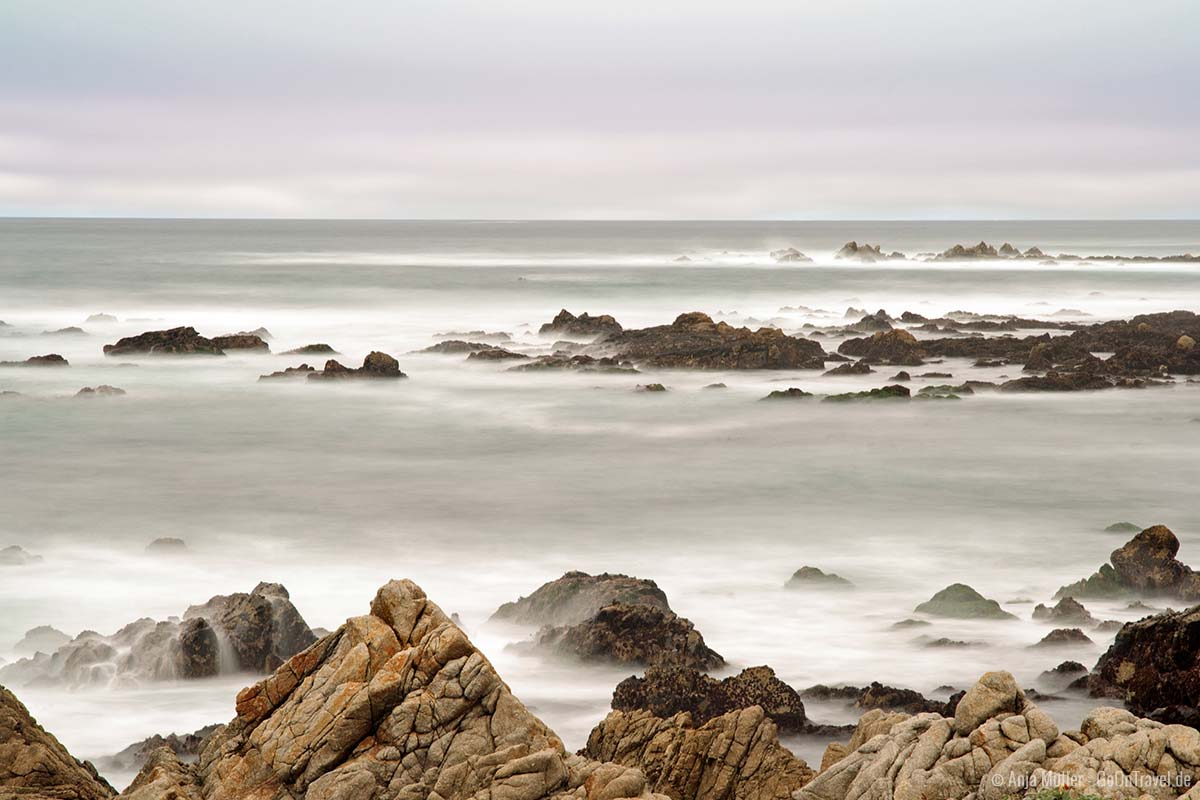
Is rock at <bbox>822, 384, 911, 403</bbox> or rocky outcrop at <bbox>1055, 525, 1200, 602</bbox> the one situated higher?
rock at <bbox>822, 384, 911, 403</bbox>

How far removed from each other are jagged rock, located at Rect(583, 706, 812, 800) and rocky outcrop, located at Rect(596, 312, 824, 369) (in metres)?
31.0

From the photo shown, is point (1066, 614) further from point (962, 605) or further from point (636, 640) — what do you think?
point (636, 640)

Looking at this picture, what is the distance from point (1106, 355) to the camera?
140ft

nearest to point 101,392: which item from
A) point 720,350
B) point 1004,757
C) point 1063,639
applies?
point 720,350

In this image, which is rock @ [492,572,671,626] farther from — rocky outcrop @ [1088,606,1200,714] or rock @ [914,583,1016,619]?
rocky outcrop @ [1088,606,1200,714]

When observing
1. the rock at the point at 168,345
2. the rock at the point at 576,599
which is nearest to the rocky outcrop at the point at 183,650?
the rock at the point at 576,599

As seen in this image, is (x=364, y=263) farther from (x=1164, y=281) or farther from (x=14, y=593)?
(x=14, y=593)

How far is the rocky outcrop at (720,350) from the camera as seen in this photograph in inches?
1635

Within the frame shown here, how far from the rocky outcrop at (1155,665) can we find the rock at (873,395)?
2222 centimetres

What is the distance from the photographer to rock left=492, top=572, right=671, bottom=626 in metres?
15.4

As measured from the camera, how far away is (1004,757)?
8703 millimetres

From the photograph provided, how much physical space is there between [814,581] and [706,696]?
635cm

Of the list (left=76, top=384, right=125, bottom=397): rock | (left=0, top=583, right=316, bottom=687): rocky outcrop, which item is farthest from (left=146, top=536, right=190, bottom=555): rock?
(left=76, top=384, right=125, bottom=397): rock

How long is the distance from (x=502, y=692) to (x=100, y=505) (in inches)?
667
